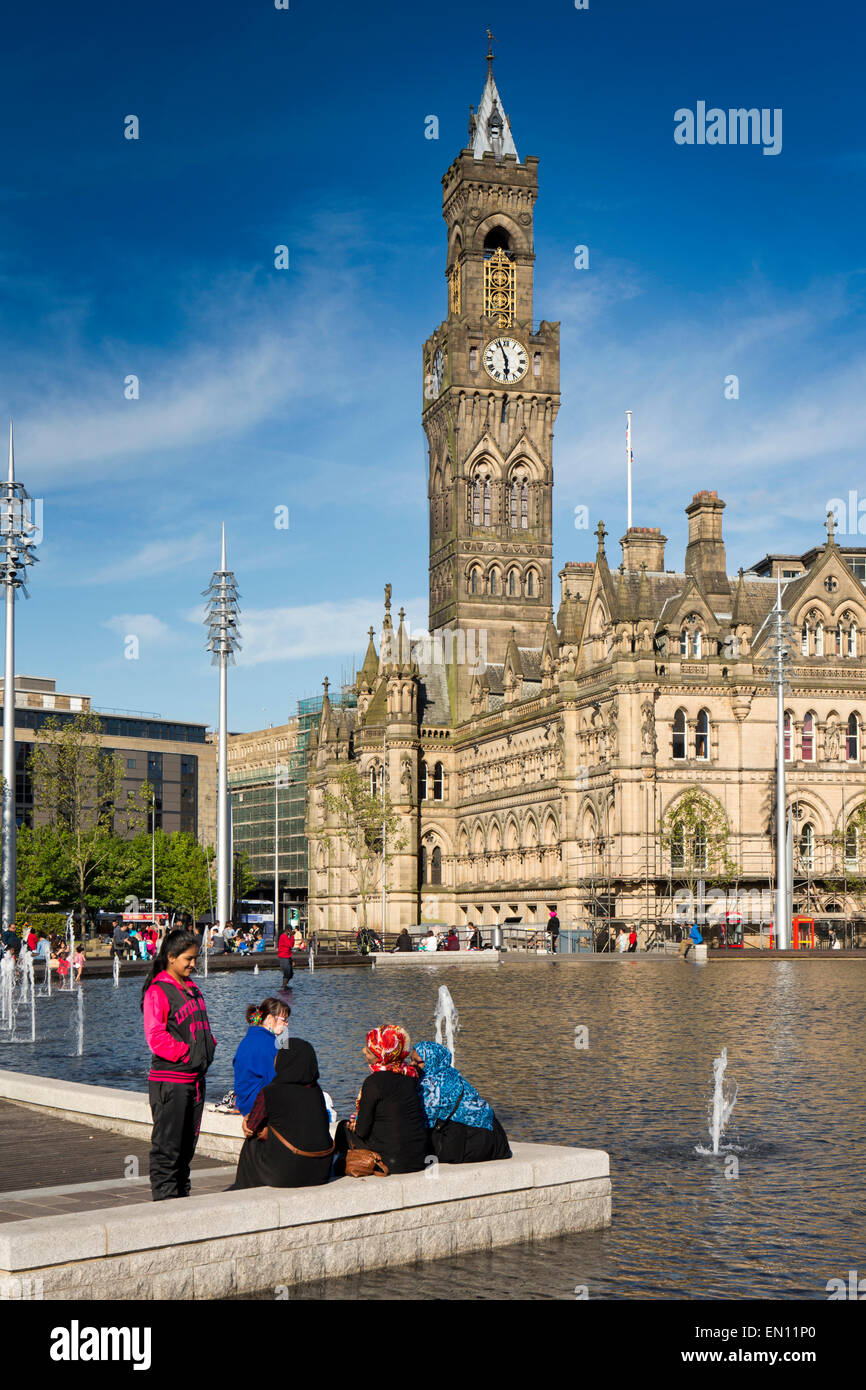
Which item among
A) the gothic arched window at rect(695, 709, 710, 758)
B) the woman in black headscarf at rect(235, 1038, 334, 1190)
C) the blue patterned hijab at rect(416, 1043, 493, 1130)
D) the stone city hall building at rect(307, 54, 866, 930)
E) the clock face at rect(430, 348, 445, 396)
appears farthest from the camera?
the clock face at rect(430, 348, 445, 396)

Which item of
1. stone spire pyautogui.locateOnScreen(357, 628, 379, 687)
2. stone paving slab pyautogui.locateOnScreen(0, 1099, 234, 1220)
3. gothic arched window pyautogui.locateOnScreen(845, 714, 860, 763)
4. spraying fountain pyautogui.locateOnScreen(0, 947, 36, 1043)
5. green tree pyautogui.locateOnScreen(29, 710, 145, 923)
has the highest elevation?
stone spire pyautogui.locateOnScreen(357, 628, 379, 687)

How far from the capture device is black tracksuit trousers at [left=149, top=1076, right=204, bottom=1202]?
11.4 m

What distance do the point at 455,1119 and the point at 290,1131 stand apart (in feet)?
4.82

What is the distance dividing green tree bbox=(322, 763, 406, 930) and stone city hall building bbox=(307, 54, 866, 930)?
165 centimetres

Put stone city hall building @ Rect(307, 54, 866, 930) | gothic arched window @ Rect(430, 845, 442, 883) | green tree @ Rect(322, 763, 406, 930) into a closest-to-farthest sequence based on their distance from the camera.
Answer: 1. stone city hall building @ Rect(307, 54, 866, 930)
2. green tree @ Rect(322, 763, 406, 930)
3. gothic arched window @ Rect(430, 845, 442, 883)

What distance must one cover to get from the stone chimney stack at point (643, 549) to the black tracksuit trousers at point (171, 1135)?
77.6m

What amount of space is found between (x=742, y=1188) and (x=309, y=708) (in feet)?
580

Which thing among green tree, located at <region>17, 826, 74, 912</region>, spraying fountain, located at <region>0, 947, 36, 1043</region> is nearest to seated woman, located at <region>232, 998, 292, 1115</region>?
spraying fountain, located at <region>0, 947, 36, 1043</region>

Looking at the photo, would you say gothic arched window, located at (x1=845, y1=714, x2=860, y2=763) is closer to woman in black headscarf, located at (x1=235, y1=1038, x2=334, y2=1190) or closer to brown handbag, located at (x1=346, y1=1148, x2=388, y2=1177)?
brown handbag, located at (x1=346, y1=1148, x2=388, y2=1177)

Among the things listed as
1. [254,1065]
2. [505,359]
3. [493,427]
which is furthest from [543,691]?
[254,1065]

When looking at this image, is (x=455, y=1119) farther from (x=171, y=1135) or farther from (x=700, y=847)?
(x=700, y=847)

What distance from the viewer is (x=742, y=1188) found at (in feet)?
46.3
